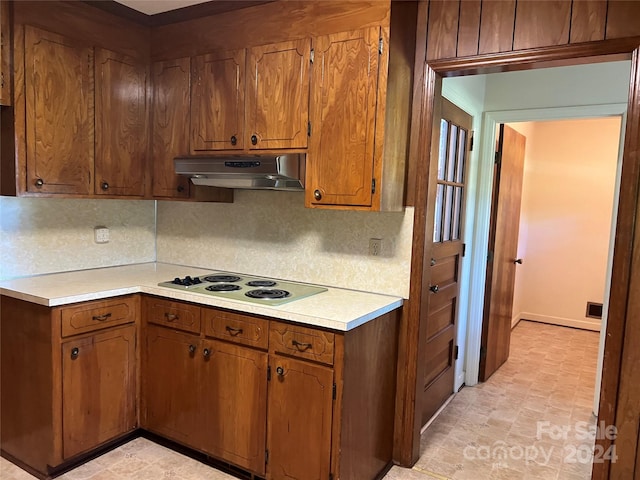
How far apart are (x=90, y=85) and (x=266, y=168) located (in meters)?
1.19

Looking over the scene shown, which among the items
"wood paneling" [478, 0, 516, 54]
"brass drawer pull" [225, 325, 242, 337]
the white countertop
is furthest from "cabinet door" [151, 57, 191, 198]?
"wood paneling" [478, 0, 516, 54]

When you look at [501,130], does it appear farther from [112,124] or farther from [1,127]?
[1,127]

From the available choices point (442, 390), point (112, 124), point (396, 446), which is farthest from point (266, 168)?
point (442, 390)

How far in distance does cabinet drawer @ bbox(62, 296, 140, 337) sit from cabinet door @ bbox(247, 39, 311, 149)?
112 centimetres

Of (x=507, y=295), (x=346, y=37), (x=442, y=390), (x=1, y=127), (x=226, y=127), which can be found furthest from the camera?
(x=507, y=295)

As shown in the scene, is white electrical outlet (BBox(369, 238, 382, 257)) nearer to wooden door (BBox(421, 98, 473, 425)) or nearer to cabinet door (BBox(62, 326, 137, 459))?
wooden door (BBox(421, 98, 473, 425))

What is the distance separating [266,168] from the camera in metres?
2.29

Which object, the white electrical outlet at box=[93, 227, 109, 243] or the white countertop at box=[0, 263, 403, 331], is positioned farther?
the white electrical outlet at box=[93, 227, 109, 243]

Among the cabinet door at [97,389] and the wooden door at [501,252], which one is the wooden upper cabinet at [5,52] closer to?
the cabinet door at [97,389]

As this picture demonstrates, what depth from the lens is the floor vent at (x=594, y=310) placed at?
5352mm

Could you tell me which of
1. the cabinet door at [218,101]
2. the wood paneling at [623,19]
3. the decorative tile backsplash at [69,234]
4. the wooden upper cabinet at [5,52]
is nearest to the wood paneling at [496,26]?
the wood paneling at [623,19]

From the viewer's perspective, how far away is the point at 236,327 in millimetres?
2203

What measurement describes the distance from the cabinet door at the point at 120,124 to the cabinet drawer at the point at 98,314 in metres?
0.70

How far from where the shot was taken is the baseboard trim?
536cm
